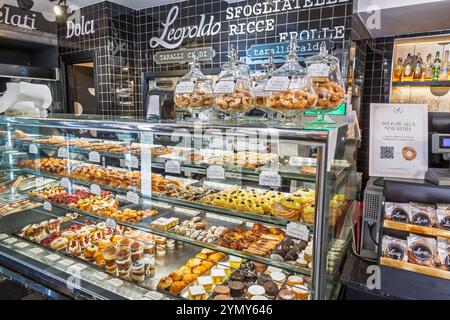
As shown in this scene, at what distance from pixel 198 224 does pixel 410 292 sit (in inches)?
46.1

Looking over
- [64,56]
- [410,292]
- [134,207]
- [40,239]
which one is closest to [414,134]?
[410,292]

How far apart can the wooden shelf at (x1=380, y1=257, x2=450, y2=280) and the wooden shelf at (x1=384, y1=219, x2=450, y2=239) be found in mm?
147

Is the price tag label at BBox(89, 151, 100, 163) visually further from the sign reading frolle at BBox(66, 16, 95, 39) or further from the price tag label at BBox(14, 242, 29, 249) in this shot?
the sign reading frolle at BBox(66, 16, 95, 39)

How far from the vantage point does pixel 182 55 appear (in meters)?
4.82

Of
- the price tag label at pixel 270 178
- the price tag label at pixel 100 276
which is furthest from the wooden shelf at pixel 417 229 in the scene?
the price tag label at pixel 100 276

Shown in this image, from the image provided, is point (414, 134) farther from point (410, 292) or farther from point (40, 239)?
point (40, 239)

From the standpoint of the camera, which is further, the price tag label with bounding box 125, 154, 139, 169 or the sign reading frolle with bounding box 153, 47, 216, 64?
the sign reading frolle with bounding box 153, 47, 216, 64

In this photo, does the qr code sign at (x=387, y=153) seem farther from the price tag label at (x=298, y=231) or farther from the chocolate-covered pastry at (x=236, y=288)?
the chocolate-covered pastry at (x=236, y=288)

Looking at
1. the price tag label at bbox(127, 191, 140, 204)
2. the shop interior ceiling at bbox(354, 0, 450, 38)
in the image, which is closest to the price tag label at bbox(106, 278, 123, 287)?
the price tag label at bbox(127, 191, 140, 204)

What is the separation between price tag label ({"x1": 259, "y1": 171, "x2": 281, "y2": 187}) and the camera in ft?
5.38

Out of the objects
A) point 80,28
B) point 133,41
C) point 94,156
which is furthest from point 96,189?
point 80,28

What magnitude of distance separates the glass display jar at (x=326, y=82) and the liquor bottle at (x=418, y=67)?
3669 millimetres

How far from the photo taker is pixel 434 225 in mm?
1394

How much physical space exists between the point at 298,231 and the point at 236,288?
0.45 metres
